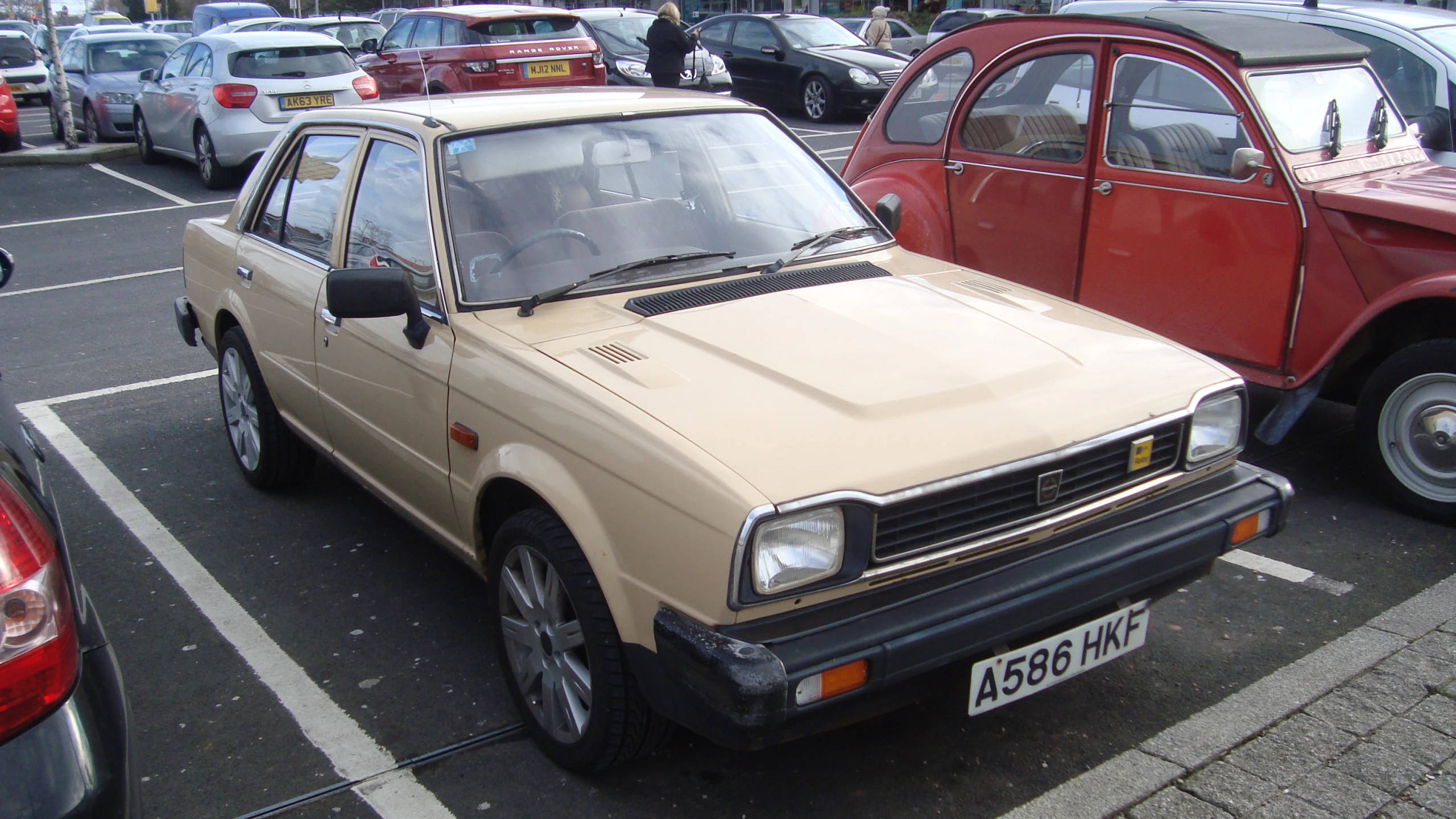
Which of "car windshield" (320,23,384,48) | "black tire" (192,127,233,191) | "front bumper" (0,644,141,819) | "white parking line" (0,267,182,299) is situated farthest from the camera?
"car windshield" (320,23,384,48)

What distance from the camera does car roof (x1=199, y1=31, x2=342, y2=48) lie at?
13281 mm

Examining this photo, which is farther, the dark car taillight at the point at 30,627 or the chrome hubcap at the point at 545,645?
the chrome hubcap at the point at 545,645

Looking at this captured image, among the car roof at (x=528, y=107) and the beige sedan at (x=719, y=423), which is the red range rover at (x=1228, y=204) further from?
the car roof at (x=528, y=107)

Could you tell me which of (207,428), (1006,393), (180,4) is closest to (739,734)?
(1006,393)

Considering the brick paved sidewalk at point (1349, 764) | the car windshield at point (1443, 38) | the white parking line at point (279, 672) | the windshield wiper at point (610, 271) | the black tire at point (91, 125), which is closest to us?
the brick paved sidewalk at point (1349, 764)

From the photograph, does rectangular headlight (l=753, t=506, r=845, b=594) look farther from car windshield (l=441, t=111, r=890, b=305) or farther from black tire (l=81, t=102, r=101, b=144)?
black tire (l=81, t=102, r=101, b=144)

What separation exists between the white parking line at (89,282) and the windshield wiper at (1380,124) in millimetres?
8653

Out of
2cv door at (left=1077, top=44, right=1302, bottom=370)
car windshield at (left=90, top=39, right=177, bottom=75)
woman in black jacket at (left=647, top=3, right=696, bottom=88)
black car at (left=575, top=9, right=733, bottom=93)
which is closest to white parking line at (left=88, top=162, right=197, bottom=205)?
car windshield at (left=90, top=39, right=177, bottom=75)

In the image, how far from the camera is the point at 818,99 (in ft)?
57.4

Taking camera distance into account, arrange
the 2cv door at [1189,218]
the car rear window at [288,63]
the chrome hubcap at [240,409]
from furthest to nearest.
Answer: the car rear window at [288,63]
the chrome hubcap at [240,409]
the 2cv door at [1189,218]

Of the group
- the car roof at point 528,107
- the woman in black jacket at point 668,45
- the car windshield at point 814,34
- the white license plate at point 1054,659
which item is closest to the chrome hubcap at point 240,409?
the car roof at point 528,107

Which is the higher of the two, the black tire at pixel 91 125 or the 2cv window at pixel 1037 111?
the 2cv window at pixel 1037 111

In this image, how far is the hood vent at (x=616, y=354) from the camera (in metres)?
3.06

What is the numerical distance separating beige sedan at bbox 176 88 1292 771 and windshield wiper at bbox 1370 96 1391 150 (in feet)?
7.84
